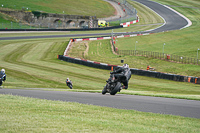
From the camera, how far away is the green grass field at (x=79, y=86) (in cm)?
745

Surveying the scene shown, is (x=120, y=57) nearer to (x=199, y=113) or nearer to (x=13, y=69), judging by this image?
(x=13, y=69)

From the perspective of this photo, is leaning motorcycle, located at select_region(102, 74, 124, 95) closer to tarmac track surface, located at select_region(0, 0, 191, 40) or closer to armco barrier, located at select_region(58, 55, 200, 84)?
armco barrier, located at select_region(58, 55, 200, 84)

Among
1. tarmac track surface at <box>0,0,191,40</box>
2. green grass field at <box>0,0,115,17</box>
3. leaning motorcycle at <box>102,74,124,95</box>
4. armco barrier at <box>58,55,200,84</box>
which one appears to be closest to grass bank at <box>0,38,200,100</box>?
armco barrier at <box>58,55,200,84</box>

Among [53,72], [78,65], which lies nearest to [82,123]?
[53,72]

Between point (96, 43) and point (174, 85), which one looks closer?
point (174, 85)

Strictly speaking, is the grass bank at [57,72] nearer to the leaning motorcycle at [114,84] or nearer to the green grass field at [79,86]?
the green grass field at [79,86]

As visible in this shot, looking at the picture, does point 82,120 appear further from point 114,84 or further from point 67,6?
point 67,6

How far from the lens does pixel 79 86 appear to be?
2600 cm

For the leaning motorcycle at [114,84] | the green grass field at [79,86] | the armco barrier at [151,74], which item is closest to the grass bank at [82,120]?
the green grass field at [79,86]

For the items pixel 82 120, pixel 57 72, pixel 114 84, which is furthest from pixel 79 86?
pixel 82 120

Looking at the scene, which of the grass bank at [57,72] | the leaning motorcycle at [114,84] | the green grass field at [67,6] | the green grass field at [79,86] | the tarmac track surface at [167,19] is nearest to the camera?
the green grass field at [79,86]

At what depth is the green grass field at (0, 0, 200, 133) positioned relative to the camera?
7.45m

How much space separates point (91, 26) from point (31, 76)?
2339 inches

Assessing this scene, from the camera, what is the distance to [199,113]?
9.75 m
